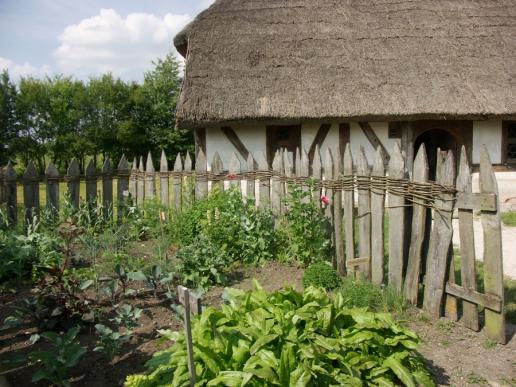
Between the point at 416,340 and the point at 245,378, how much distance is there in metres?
1.04

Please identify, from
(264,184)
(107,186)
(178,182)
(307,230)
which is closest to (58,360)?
(307,230)

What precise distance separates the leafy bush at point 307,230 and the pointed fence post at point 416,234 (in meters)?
0.87

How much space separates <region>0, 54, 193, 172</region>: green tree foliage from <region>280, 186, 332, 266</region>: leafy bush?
717 inches

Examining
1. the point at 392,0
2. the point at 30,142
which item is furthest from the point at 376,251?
the point at 30,142

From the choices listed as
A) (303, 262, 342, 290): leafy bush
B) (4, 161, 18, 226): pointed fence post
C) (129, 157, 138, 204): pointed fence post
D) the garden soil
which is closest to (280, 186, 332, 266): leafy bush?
(303, 262, 342, 290): leafy bush

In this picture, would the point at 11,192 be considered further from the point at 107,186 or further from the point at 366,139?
the point at 366,139

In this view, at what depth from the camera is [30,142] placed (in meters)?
19.8

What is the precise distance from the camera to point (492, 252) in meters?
2.89

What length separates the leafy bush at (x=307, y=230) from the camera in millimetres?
4066

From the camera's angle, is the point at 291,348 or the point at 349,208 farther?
the point at 349,208

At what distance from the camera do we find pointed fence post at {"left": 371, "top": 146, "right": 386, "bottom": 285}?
3611mm

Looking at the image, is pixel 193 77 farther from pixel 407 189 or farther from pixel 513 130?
pixel 513 130

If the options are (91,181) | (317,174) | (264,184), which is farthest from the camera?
(91,181)

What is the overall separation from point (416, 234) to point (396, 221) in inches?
7.4
